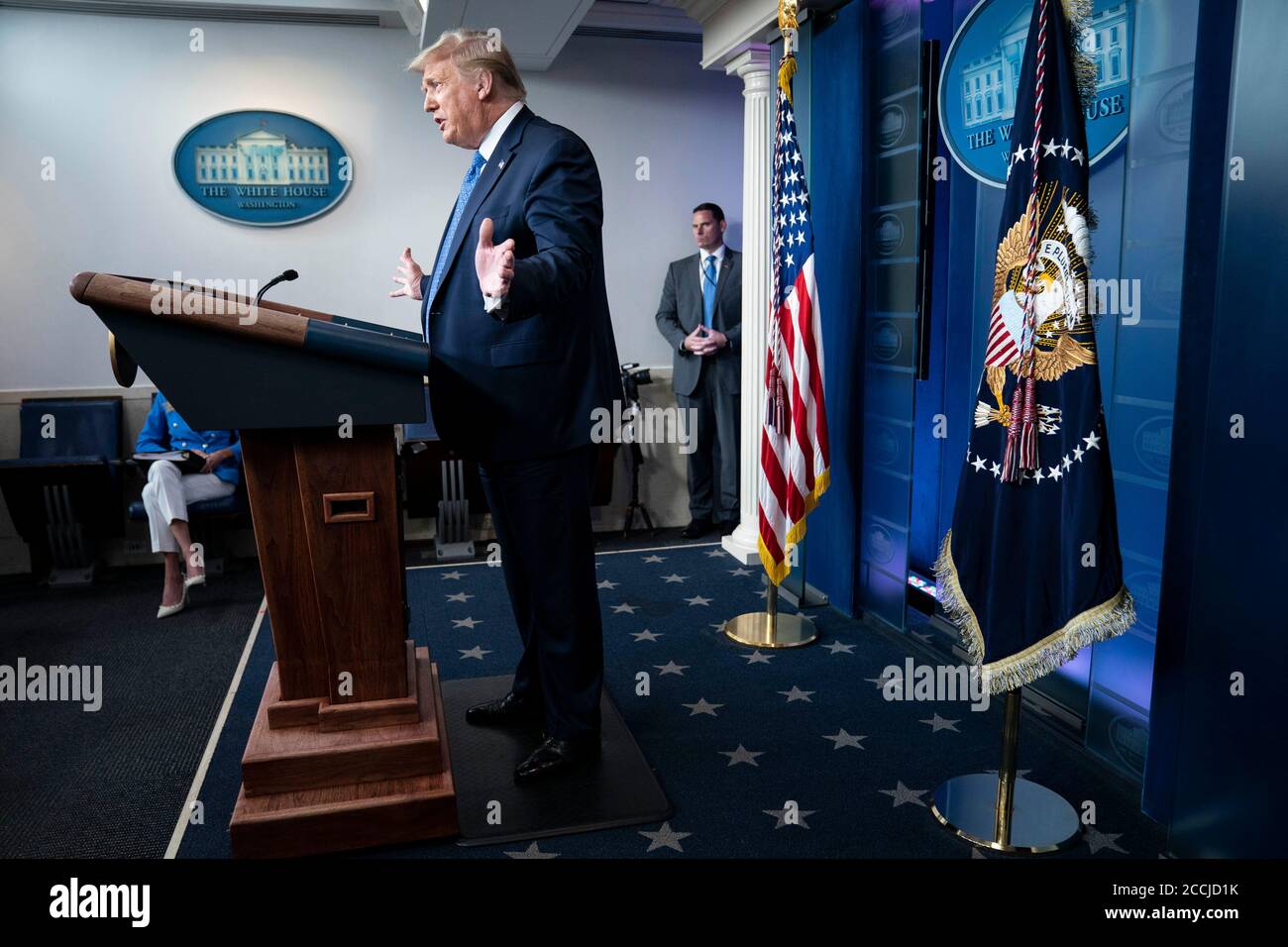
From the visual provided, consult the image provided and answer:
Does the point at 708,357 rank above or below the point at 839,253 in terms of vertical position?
below

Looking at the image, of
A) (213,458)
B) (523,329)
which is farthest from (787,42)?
(213,458)

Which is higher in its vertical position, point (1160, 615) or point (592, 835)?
point (1160, 615)

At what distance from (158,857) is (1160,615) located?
8.00 ft

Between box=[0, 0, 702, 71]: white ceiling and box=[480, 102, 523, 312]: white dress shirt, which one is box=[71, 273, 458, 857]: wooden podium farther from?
box=[0, 0, 702, 71]: white ceiling

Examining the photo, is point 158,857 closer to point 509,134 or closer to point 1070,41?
point 509,134

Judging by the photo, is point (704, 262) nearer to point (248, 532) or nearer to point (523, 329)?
point (248, 532)

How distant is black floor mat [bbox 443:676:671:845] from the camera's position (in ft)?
7.82

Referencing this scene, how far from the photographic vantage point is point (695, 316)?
5520 millimetres

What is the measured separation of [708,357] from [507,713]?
296cm

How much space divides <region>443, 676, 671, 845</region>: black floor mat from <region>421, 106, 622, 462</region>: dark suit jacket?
0.87 m

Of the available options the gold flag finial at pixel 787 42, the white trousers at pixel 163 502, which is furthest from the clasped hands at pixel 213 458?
the gold flag finial at pixel 787 42

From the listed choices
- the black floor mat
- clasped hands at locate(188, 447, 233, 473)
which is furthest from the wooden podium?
clasped hands at locate(188, 447, 233, 473)

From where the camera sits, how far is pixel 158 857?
2342mm
